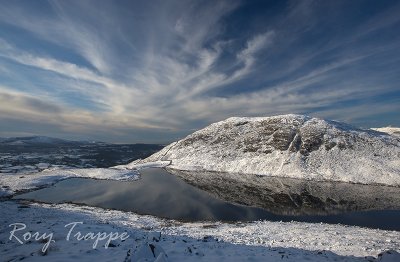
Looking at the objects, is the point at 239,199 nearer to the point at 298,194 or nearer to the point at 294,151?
the point at 298,194

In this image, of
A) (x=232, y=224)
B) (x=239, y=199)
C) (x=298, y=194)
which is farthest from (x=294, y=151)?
(x=232, y=224)

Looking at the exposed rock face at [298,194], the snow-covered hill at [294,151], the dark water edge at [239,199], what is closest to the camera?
the dark water edge at [239,199]

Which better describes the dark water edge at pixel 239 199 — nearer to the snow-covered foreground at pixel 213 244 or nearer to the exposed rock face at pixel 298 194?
the exposed rock face at pixel 298 194

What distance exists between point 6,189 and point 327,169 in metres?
78.2

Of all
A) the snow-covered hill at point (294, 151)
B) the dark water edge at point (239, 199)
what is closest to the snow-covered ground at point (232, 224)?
the snow-covered hill at point (294, 151)

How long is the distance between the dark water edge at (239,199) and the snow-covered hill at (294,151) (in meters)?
8.91

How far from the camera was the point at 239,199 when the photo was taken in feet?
170

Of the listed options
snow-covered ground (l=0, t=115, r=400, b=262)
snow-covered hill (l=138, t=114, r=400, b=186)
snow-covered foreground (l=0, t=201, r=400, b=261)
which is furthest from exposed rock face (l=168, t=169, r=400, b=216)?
snow-covered foreground (l=0, t=201, r=400, b=261)

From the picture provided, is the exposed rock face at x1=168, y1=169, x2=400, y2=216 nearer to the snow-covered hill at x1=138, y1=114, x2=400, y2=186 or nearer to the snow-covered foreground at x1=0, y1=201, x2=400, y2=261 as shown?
the snow-covered hill at x1=138, y1=114, x2=400, y2=186

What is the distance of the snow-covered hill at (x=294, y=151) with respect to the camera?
244 feet

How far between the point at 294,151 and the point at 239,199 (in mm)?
46389

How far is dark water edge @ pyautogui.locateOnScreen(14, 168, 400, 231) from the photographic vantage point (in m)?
40.2

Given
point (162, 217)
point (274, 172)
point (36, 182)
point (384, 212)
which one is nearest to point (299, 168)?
point (274, 172)

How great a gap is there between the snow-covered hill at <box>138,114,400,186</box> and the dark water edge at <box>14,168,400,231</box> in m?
8.91
